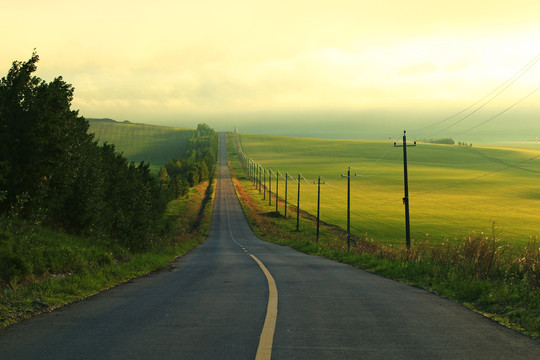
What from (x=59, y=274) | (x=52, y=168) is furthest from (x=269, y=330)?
(x=52, y=168)

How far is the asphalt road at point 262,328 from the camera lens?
17.6ft

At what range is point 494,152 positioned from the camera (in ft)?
604

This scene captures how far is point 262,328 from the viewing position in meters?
6.40

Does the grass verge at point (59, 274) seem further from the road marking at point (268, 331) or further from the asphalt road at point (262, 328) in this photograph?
the road marking at point (268, 331)

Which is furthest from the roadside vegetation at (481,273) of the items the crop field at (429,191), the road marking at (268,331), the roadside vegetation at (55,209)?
the roadside vegetation at (55,209)

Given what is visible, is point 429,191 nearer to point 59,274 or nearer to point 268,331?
point 59,274

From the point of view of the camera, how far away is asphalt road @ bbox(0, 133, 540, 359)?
17.6 ft

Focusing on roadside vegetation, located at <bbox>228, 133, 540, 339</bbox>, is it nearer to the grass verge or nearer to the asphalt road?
the asphalt road

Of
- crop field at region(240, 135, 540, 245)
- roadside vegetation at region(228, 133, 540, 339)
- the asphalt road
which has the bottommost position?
crop field at region(240, 135, 540, 245)

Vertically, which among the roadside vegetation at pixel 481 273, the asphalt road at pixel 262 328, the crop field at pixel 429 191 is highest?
the asphalt road at pixel 262 328

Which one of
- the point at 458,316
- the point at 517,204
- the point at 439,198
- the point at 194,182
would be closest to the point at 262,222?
the point at 439,198

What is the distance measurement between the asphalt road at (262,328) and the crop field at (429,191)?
1331 cm

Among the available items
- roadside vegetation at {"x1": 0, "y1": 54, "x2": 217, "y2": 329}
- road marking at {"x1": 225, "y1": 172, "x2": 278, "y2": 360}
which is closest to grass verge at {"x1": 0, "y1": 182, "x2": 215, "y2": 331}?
roadside vegetation at {"x1": 0, "y1": 54, "x2": 217, "y2": 329}

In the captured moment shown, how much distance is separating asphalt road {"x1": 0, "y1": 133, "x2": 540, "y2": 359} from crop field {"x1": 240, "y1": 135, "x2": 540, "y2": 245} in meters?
13.3
